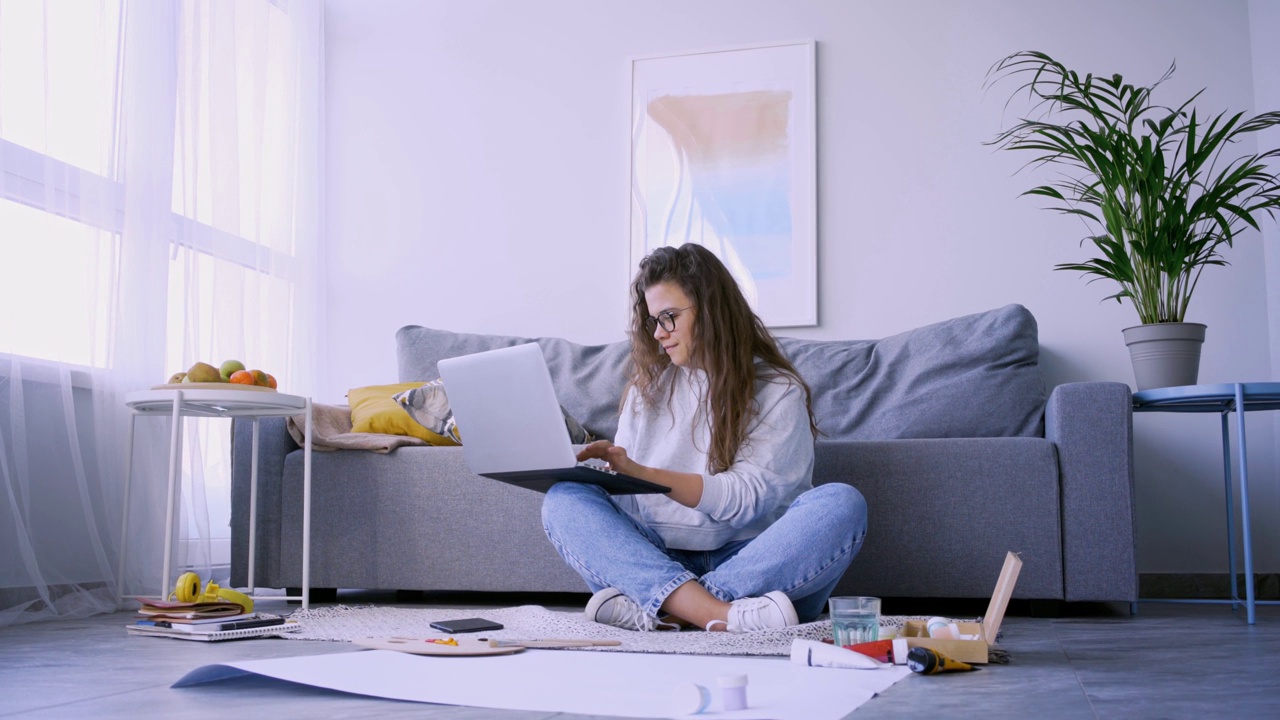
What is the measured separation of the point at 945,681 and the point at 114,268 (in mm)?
2336

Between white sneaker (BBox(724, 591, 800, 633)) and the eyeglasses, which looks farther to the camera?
the eyeglasses

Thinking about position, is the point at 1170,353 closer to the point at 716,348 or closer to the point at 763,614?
the point at 716,348

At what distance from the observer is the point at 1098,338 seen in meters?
3.21

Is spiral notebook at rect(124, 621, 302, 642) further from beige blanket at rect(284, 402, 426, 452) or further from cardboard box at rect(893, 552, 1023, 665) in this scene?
cardboard box at rect(893, 552, 1023, 665)

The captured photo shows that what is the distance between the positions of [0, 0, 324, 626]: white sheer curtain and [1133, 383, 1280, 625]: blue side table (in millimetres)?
2489

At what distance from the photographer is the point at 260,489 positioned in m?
2.89

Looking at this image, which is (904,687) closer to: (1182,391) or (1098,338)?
(1182,391)

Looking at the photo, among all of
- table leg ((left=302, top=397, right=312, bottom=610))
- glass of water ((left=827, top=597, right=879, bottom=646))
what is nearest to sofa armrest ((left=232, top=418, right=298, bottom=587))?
table leg ((left=302, top=397, right=312, bottom=610))

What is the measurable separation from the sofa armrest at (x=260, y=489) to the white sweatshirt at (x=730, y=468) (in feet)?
3.82

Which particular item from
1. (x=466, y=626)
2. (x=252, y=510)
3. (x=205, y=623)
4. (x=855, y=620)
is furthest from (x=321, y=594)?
(x=855, y=620)

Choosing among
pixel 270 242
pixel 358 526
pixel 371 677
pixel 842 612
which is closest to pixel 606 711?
pixel 371 677

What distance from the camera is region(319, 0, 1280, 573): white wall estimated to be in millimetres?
3148

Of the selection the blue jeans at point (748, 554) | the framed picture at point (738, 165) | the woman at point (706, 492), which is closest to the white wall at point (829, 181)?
the framed picture at point (738, 165)

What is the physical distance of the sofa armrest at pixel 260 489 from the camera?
113 inches
